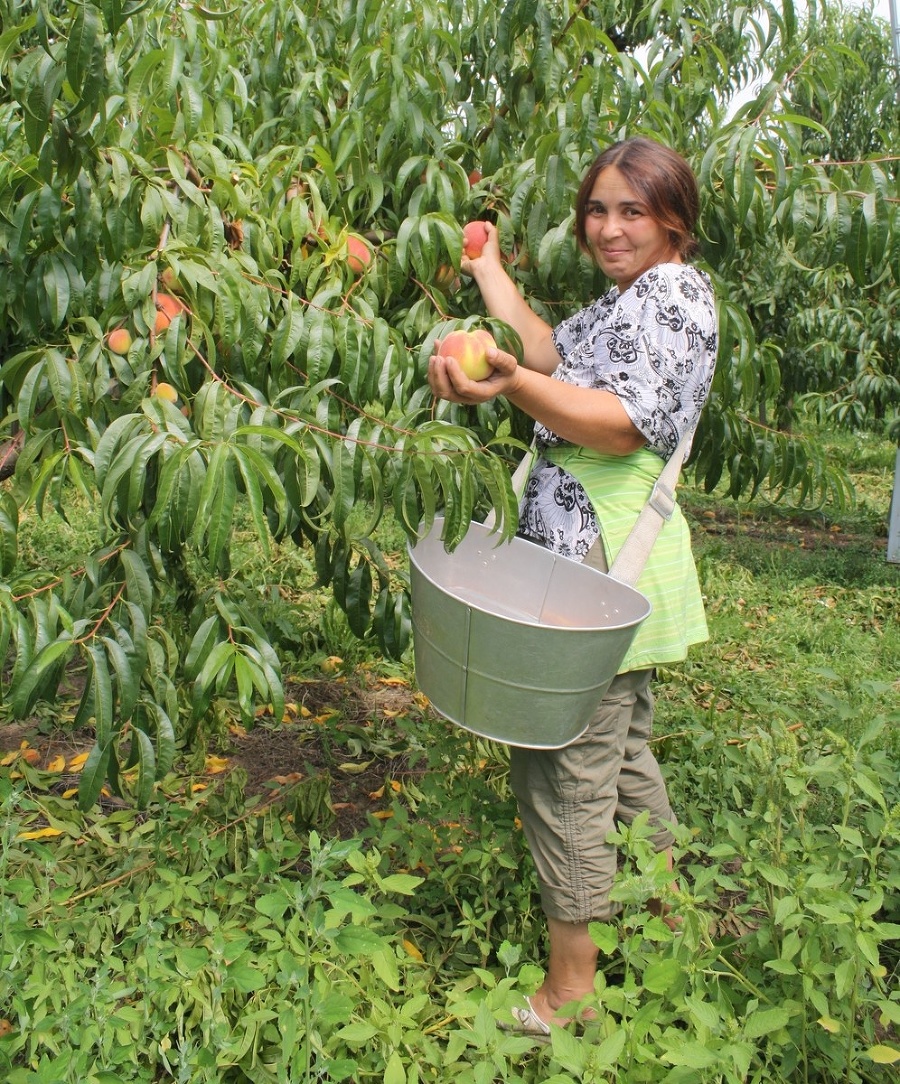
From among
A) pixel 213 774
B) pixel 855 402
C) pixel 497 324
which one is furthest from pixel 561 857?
pixel 855 402

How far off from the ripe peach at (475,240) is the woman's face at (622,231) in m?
0.31

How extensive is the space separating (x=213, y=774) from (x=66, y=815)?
0.41 metres

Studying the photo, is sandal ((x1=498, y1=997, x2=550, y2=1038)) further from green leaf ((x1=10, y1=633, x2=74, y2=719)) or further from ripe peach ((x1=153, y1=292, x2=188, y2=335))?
ripe peach ((x1=153, y1=292, x2=188, y2=335))

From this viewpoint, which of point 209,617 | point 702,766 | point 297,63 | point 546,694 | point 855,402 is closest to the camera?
point 546,694

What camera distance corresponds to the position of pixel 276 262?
1.97 meters

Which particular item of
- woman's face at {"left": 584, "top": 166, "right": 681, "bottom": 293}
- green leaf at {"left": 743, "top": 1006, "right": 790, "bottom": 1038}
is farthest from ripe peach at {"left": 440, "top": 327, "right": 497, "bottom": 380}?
green leaf at {"left": 743, "top": 1006, "right": 790, "bottom": 1038}

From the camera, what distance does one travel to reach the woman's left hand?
1.48 metres

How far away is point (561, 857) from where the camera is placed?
1811 mm

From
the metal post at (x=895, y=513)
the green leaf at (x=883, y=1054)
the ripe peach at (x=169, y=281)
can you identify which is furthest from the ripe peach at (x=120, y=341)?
the metal post at (x=895, y=513)

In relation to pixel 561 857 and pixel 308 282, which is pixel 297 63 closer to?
pixel 308 282

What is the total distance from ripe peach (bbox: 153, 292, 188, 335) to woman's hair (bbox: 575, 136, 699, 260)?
2.31 feet

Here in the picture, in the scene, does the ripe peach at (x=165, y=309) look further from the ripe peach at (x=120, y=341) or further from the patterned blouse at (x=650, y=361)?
the patterned blouse at (x=650, y=361)

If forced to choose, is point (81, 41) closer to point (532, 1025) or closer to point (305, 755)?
point (532, 1025)

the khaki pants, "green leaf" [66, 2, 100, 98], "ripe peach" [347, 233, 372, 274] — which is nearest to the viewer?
"green leaf" [66, 2, 100, 98]
